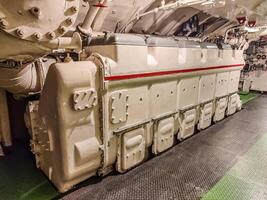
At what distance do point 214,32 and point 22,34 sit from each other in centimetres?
597

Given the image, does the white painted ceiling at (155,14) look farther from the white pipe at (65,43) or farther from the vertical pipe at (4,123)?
the vertical pipe at (4,123)

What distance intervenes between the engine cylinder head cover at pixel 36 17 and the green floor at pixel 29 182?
1716 millimetres

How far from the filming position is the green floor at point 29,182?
7.48 ft

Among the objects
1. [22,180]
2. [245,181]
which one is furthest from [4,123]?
[245,181]

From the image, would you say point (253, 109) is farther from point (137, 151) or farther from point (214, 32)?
point (137, 151)

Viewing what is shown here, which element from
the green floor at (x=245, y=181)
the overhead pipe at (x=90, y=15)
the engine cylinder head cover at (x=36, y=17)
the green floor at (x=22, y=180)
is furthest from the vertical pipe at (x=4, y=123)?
the green floor at (x=245, y=181)

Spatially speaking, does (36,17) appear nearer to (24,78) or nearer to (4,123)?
(24,78)

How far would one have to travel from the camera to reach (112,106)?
7.70 feet

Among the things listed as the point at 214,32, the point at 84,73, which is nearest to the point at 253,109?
the point at 214,32

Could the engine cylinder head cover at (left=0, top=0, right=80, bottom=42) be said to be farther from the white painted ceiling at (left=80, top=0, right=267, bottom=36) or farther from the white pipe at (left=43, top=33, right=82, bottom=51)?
the white painted ceiling at (left=80, top=0, right=267, bottom=36)

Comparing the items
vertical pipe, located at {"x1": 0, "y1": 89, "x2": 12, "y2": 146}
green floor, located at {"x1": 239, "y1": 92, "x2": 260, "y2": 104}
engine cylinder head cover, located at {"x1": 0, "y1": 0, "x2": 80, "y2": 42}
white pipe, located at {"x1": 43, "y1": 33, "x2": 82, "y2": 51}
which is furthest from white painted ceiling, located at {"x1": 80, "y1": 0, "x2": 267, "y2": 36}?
green floor, located at {"x1": 239, "y1": 92, "x2": 260, "y2": 104}

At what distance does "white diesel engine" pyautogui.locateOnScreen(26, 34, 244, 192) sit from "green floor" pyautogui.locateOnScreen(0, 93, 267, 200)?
14 cm

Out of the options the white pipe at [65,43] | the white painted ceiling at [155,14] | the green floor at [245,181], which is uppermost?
the white painted ceiling at [155,14]

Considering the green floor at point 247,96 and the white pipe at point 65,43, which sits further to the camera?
the green floor at point 247,96
